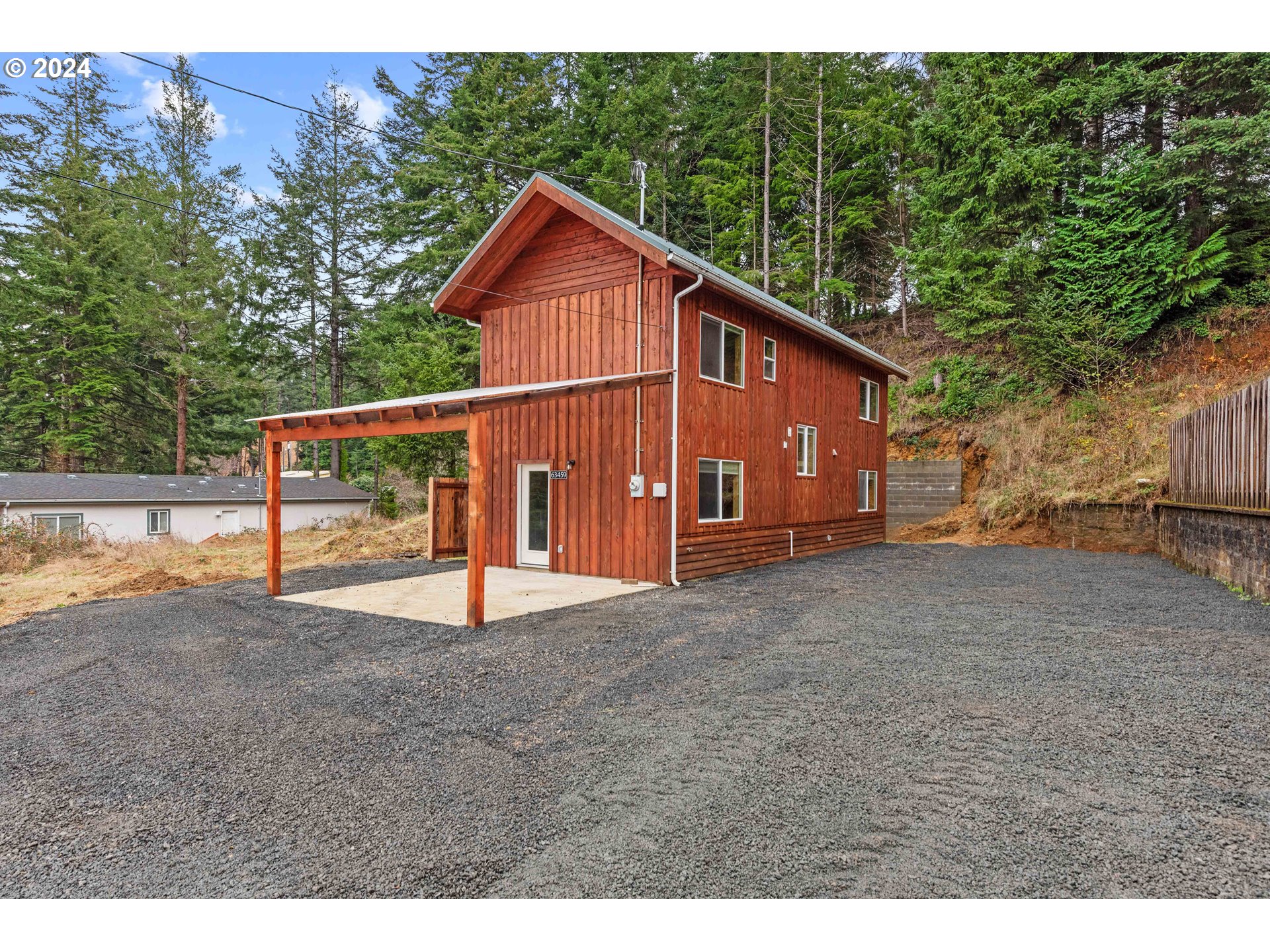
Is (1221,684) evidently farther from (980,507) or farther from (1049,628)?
(980,507)

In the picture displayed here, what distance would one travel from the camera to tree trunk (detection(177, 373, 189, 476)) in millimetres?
21812

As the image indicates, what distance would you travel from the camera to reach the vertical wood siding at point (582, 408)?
8.72m

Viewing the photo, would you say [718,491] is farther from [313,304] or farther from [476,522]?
[313,304]

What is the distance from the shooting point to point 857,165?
20.3 metres

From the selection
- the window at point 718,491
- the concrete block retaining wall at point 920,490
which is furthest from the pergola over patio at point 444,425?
the concrete block retaining wall at point 920,490

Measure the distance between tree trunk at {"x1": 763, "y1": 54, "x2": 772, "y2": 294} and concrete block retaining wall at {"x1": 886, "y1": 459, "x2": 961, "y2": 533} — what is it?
273 inches

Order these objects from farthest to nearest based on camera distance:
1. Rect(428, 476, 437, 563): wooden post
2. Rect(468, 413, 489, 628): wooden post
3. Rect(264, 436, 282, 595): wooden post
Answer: Rect(428, 476, 437, 563): wooden post
Rect(264, 436, 282, 595): wooden post
Rect(468, 413, 489, 628): wooden post

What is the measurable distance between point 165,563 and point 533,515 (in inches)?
320

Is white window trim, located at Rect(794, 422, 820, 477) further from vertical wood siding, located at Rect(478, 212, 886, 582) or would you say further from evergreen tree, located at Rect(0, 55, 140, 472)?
evergreen tree, located at Rect(0, 55, 140, 472)

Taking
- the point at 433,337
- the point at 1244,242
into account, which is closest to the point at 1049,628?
the point at 1244,242

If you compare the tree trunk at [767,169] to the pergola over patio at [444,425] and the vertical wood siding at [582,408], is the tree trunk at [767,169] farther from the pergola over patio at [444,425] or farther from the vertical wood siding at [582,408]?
the pergola over patio at [444,425]

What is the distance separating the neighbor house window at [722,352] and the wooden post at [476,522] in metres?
4.17
